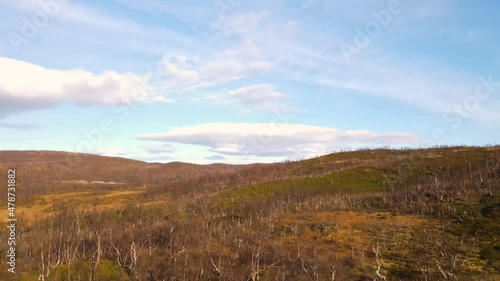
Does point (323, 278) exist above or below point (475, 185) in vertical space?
below

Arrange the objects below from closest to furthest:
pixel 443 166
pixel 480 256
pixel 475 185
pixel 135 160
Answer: pixel 480 256 → pixel 475 185 → pixel 443 166 → pixel 135 160

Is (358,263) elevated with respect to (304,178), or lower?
lower

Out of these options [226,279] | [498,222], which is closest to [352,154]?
[498,222]

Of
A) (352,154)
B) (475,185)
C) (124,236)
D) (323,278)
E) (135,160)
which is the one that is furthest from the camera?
(135,160)

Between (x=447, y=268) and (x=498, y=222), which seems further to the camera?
(x=498, y=222)

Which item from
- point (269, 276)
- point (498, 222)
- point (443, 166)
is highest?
point (443, 166)

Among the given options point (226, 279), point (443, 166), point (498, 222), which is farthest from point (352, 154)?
point (226, 279)

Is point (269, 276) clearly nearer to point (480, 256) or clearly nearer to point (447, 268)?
point (447, 268)

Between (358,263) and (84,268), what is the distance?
11532 mm

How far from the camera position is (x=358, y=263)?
16.0 m

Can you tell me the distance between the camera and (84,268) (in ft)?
50.8

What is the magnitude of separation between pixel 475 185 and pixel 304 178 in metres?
16.2

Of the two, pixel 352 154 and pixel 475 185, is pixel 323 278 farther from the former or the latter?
pixel 352 154

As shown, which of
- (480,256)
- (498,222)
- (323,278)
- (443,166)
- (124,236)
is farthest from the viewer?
(443,166)
